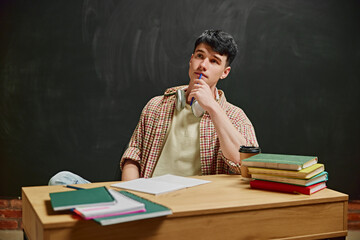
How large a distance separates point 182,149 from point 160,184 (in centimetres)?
63

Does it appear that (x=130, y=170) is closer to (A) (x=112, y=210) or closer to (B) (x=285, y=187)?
(B) (x=285, y=187)

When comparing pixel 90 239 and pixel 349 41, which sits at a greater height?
pixel 349 41

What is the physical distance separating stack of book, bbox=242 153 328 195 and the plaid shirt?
0.42 m

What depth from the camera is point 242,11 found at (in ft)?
8.77

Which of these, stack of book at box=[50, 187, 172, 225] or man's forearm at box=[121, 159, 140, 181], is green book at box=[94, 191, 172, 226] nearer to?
stack of book at box=[50, 187, 172, 225]

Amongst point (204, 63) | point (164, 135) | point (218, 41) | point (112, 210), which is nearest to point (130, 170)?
point (164, 135)

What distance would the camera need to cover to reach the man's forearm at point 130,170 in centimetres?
203

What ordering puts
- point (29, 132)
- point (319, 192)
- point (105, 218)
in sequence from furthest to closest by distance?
point (29, 132)
point (319, 192)
point (105, 218)

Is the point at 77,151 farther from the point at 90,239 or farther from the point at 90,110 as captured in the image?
the point at 90,239

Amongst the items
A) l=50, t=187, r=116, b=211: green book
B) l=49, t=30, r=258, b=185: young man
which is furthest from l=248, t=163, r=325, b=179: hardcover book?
l=50, t=187, r=116, b=211: green book

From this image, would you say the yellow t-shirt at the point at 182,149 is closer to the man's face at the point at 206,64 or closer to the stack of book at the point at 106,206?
the man's face at the point at 206,64

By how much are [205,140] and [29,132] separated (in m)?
1.28

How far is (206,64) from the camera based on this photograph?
2059 mm

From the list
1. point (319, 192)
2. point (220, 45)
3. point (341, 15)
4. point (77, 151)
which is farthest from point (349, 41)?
point (77, 151)
